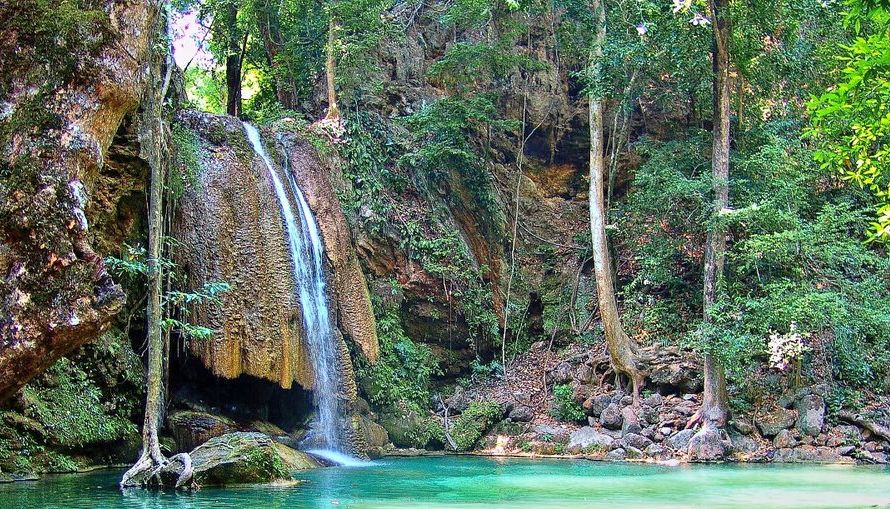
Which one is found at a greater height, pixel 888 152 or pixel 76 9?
pixel 76 9

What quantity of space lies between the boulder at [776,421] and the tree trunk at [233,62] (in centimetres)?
1351

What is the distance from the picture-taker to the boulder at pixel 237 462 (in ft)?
29.0

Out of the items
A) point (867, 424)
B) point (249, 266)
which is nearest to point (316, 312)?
point (249, 266)

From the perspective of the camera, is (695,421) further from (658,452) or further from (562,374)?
(562,374)

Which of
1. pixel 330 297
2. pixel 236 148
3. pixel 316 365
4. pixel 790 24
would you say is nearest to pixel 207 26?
pixel 236 148

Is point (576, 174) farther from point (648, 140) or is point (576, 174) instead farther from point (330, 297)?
point (330, 297)

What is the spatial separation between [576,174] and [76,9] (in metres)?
16.1

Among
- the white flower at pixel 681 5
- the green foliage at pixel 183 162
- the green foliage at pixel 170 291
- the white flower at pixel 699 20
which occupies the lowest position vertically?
the green foliage at pixel 170 291

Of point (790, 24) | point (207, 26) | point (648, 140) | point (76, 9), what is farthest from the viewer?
point (207, 26)

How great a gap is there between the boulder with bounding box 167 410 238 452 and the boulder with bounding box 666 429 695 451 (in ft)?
24.7

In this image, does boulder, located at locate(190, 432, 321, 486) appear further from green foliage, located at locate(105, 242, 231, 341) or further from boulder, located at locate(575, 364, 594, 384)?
boulder, located at locate(575, 364, 594, 384)

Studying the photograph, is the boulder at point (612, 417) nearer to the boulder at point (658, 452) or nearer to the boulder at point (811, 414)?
the boulder at point (658, 452)

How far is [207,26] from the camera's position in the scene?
19.7 metres

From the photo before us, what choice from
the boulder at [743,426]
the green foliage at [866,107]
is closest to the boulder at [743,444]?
the boulder at [743,426]
